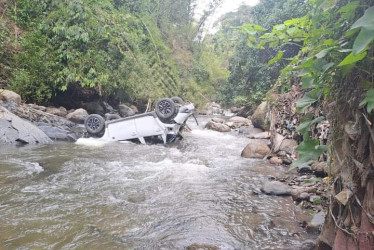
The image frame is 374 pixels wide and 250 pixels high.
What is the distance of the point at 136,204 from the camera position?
369cm

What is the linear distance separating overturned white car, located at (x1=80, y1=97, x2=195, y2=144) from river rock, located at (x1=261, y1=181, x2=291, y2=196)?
13.8ft

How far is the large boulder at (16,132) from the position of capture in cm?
679

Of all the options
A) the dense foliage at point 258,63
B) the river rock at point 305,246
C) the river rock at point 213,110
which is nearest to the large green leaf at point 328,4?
the river rock at point 305,246

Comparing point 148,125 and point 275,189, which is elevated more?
point 148,125

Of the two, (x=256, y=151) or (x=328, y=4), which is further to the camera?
(x=256, y=151)

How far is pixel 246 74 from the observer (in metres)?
19.5

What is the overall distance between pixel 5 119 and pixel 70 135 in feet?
5.50

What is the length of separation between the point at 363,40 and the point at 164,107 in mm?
7115

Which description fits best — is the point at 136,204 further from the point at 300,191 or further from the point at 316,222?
the point at 300,191

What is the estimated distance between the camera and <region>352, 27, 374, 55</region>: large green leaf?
3.69 ft

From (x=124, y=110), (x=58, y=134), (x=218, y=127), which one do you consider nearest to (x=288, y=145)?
(x=218, y=127)

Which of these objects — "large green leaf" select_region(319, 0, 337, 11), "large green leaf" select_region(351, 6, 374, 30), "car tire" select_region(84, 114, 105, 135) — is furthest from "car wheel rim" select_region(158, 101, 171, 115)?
"large green leaf" select_region(351, 6, 374, 30)

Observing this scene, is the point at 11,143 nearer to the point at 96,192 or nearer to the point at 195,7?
the point at 96,192

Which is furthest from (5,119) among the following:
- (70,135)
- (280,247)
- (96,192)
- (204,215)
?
(280,247)
